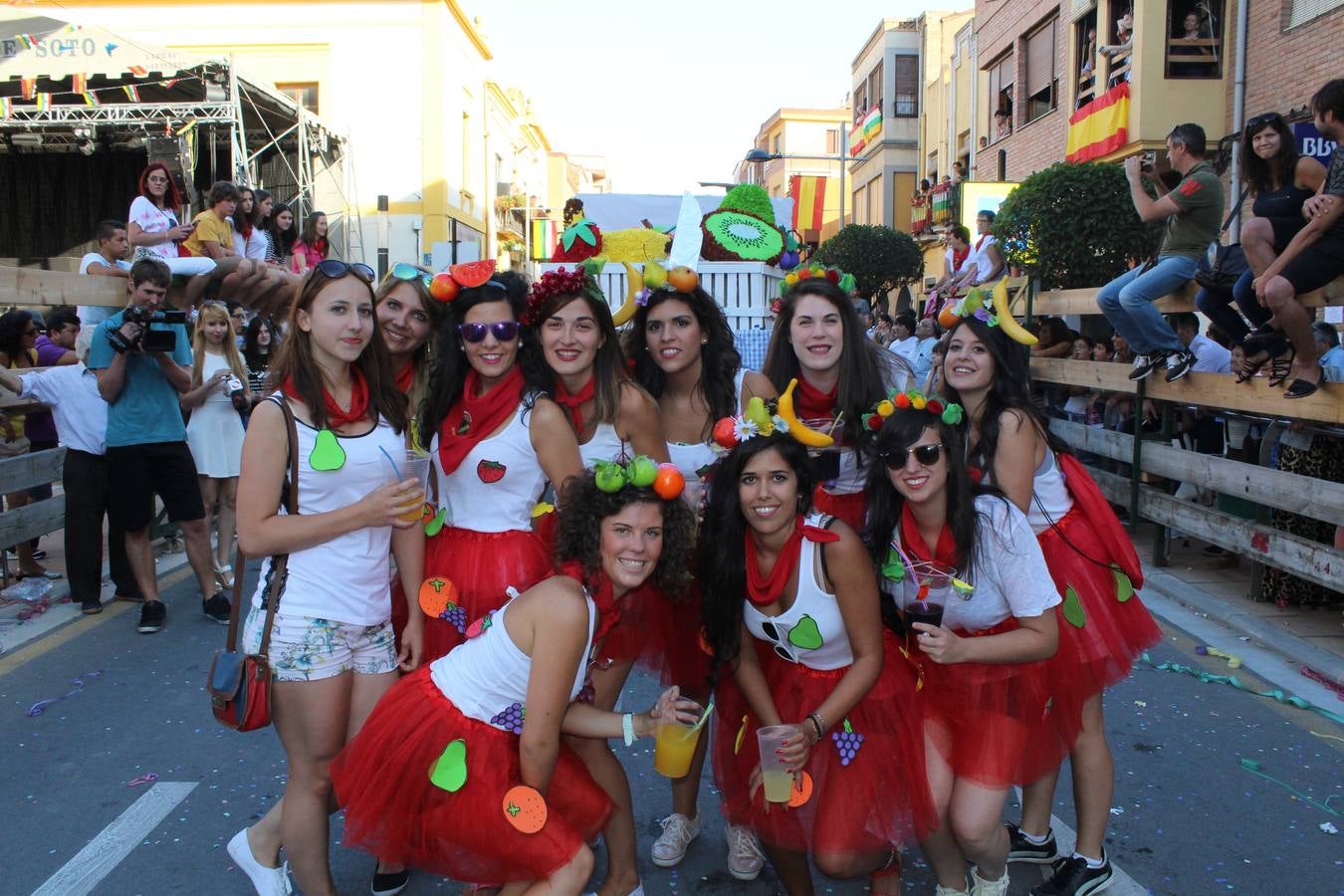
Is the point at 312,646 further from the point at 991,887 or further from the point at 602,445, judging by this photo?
the point at 991,887

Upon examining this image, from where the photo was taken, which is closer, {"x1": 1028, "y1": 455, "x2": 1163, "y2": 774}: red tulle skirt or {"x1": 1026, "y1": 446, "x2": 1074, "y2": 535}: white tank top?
{"x1": 1028, "y1": 455, "x2": 1163, "y2": 774}: red tulle skirt

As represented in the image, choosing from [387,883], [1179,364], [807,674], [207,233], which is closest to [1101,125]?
[1179,364]

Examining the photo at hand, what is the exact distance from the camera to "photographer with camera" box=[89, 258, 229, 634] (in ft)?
19.1

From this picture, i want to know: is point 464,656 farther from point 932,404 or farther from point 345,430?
point 932,404

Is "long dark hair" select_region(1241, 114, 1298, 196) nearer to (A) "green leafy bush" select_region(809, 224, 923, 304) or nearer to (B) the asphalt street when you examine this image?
(B) the asphalt street

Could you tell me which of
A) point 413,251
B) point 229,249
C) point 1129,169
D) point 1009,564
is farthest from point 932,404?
point 413,251

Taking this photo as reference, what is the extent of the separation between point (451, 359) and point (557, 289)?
437mm

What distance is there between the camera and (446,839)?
8.47 ft

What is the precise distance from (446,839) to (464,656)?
0.47 meters

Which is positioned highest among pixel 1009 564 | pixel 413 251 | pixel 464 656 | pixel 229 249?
pixel 413 251

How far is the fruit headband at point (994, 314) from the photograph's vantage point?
10.9ft

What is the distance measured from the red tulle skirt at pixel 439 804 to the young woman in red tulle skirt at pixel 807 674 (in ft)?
2.08

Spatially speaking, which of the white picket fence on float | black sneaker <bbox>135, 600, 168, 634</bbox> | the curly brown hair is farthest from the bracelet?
black sneaker <bbox>135, 600, 168, 634</bbox>

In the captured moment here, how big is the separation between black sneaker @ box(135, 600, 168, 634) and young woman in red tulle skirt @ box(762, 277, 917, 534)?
421 cm
